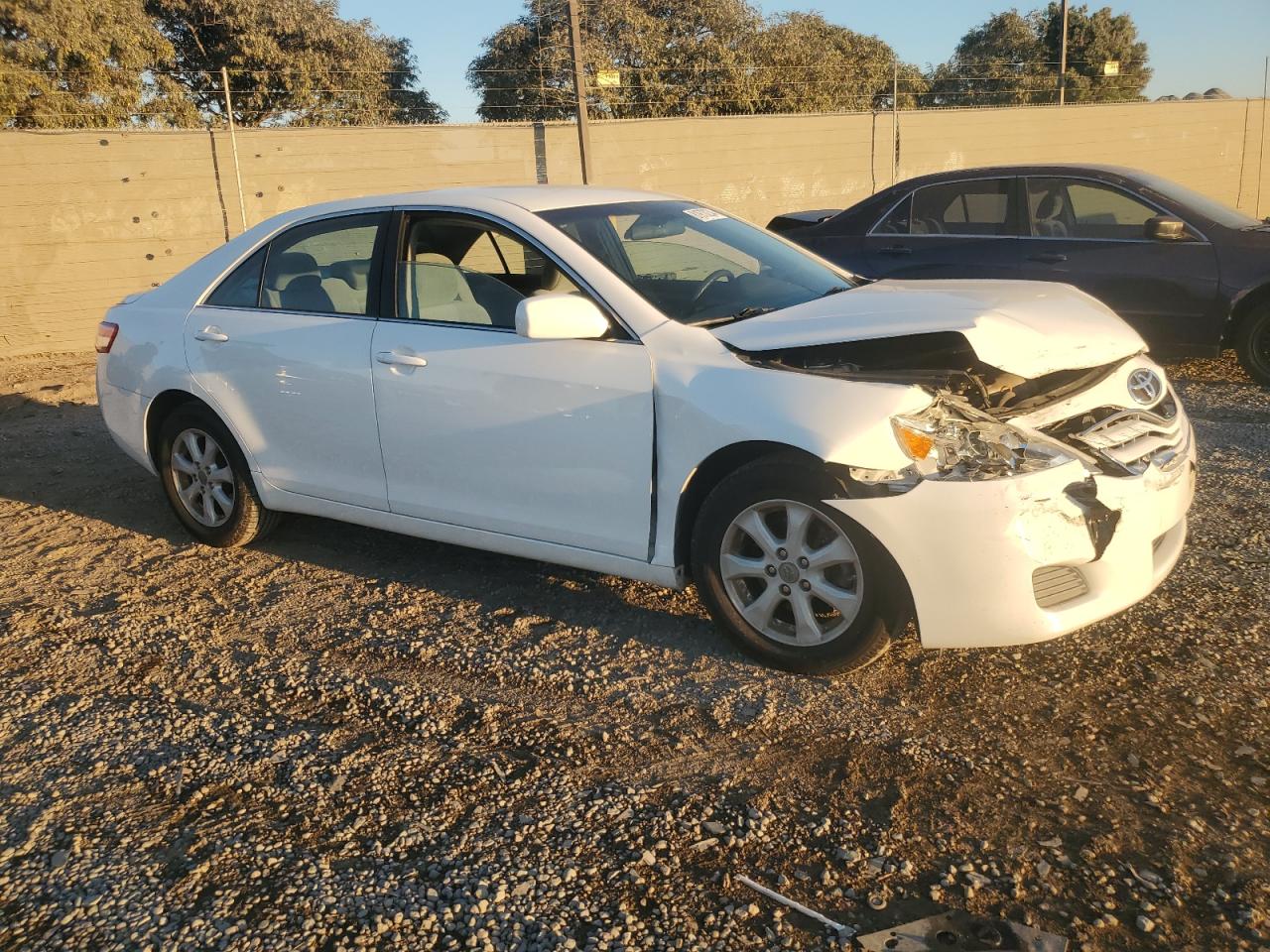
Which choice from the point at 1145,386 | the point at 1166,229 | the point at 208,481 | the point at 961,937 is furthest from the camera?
the point at 1166,229

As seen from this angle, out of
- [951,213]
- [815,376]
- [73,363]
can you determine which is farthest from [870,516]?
[73,363]

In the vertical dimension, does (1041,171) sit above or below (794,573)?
above

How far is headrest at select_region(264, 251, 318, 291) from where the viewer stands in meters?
4.80

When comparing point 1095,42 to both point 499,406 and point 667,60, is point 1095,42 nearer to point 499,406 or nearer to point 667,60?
point 667,60

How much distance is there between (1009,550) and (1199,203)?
591 centimetres

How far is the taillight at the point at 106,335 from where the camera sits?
5355mm

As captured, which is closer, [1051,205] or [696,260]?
[696,260]

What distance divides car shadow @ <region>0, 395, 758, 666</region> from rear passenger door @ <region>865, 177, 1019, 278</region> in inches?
176

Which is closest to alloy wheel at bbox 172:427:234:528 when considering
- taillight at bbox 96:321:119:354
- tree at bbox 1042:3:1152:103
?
taillight at bbox 96:321:119:354

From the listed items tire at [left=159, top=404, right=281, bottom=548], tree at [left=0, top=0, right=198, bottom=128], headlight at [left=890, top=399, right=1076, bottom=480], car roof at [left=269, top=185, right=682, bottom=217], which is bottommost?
tire at [left=159, top=404, right=281, bottom=548]

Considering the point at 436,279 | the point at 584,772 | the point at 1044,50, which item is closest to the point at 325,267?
the point at 436,279

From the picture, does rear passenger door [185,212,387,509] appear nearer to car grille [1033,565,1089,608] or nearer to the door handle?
the door handle

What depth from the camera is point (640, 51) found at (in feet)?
102

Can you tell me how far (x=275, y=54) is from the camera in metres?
26.5
